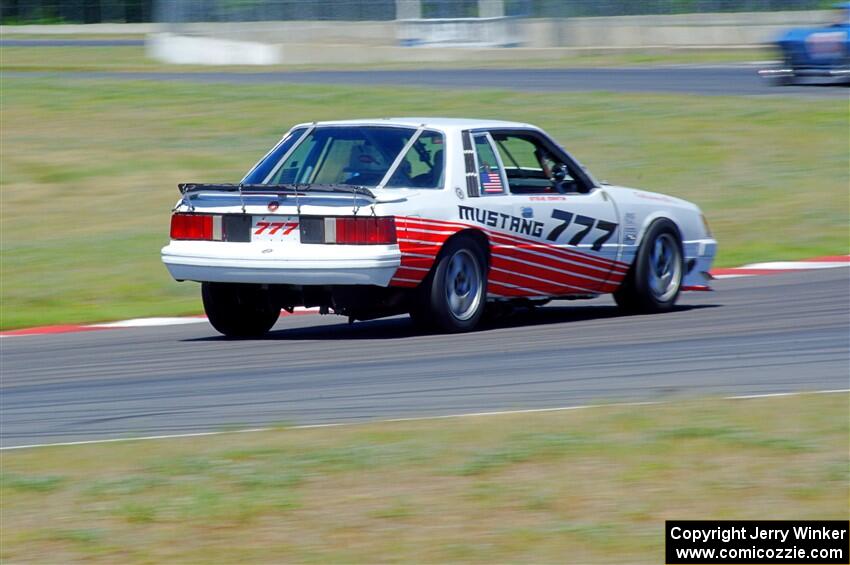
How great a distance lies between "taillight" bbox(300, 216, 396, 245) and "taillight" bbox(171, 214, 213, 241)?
76 centimetres

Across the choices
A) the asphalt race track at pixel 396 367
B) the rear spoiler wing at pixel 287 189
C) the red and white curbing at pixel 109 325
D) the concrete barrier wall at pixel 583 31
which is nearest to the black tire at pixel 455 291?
the asphalt race track at pixel 396 367

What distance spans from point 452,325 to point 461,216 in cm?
75

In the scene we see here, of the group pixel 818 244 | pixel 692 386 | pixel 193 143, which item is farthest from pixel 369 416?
pixel 193 143

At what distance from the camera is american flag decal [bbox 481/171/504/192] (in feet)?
34.0

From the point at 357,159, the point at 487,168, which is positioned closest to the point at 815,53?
the point at 487,168

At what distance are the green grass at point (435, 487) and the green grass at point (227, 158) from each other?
582cm

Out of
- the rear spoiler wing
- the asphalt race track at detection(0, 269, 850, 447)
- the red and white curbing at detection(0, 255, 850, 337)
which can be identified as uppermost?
the rear spoiler wing

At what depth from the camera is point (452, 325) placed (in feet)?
33.3

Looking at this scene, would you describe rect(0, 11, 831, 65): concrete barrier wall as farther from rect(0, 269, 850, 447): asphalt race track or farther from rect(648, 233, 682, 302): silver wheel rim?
rect(0, 269, 850, 447): asphalt race track

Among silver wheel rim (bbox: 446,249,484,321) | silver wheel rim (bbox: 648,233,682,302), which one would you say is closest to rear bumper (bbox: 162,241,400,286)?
silver wheel rim (bbox: 446,249,484,321)

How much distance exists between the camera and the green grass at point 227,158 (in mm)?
14633

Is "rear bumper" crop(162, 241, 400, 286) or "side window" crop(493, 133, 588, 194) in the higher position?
"side window" crop(493, 133, 588, 194)

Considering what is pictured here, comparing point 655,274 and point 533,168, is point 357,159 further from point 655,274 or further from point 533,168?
point 655,274

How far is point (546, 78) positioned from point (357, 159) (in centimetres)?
2181
